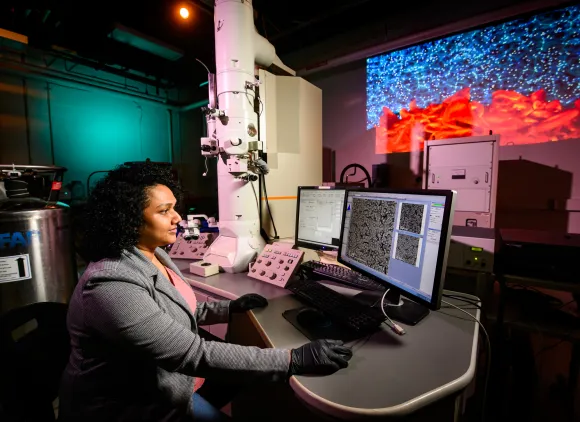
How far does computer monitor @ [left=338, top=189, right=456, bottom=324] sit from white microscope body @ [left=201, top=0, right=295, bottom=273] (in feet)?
2.02

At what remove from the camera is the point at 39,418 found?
2.46ft

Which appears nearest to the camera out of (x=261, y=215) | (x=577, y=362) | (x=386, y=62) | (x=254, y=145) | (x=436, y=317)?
(x=436, y=317)

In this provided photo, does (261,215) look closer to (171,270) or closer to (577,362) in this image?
(171,270)

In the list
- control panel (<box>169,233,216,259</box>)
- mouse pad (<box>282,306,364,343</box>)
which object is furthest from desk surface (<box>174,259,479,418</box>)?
control panel (<box>169,233,216,259</box>)

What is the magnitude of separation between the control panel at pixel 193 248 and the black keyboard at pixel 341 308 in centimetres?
85

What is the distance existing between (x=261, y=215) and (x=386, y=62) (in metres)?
1.99

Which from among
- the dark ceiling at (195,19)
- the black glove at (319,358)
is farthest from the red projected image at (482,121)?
the black glove at (319,358)

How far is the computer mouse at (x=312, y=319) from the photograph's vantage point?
37.0 inches

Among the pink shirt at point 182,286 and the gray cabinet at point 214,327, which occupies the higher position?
the pink shirt at point 182,286

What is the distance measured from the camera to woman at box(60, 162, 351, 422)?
721 millimetres

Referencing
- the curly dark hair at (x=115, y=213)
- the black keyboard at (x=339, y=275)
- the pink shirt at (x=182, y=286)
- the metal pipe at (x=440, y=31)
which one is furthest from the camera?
the metal pipe at (x=440, y=31)

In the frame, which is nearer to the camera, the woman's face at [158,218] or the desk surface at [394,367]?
the desk surface at [394,367]

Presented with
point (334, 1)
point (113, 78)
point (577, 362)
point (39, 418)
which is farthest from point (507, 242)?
point (113, 78)

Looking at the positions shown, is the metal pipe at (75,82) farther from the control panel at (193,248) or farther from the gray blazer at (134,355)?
the gray blazer at (134,355)
